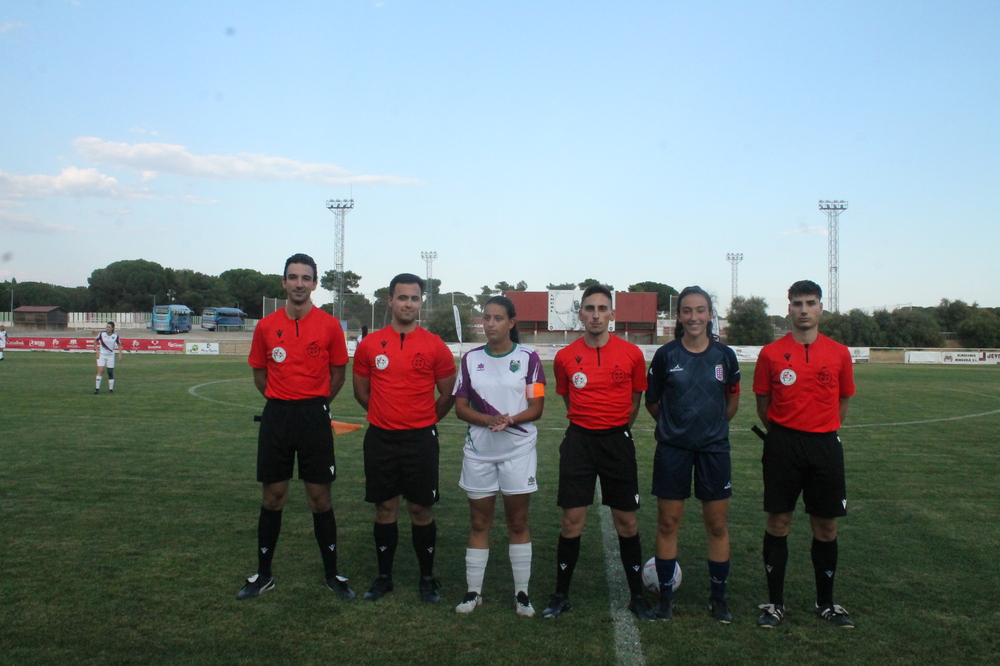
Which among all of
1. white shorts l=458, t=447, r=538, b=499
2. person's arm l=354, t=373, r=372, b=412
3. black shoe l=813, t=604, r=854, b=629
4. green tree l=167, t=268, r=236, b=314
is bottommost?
black shoe l=813, t=604, r=854, b=629

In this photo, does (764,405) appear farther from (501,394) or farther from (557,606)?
(557,606)

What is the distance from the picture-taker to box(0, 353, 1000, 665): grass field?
12.2ft

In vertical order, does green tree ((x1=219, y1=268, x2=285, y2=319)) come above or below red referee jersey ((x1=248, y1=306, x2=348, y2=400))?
above

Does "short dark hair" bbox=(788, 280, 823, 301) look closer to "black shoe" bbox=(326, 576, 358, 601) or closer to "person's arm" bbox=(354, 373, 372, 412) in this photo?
"person's arm" bbox=(354, 373, 372, 412)

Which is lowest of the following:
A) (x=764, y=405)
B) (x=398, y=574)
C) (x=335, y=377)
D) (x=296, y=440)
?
(x=398, y=574)

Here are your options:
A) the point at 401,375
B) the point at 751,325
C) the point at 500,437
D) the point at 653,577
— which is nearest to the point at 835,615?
the point at 653,577

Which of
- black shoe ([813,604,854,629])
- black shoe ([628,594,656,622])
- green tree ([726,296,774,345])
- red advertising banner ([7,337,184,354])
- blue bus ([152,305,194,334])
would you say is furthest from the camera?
blue bus ([152,305,194,334])

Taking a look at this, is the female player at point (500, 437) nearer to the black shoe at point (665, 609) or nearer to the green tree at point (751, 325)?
the black shoe at point (665, 609)

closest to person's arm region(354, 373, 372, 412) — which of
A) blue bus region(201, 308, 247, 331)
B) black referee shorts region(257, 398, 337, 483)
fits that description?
black referee shorts region(257, 398, 337, 483)

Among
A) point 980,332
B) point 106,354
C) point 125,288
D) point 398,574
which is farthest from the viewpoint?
point 125,288

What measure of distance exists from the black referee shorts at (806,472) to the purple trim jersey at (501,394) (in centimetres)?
148

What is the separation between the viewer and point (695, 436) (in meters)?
4.13

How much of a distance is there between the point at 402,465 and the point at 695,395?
1.86 metres

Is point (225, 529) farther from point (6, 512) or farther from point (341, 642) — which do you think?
point (341, 642)
